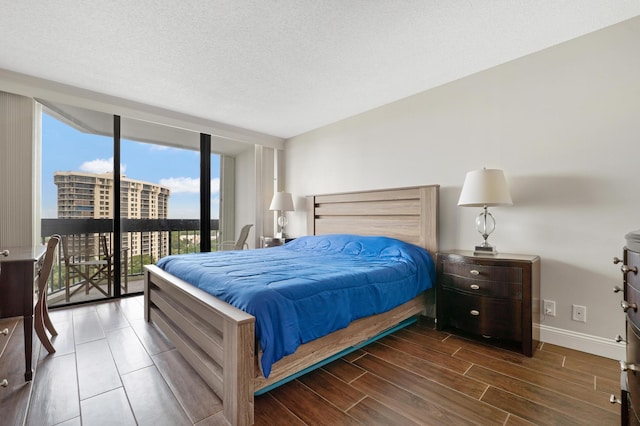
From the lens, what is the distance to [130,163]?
3.71m

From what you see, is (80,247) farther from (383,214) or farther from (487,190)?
(487,190)

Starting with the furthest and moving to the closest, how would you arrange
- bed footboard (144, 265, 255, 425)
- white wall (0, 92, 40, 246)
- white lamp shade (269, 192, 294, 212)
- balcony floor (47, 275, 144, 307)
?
white lamp shade (269, 192, 294, 212)
balcony floor (47, 275, 144, 307)
white wall (0, 92, 40, 246)
bed footboard (144, 265, 255, 425)

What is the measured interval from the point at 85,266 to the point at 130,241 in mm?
537

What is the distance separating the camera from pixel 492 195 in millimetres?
2240

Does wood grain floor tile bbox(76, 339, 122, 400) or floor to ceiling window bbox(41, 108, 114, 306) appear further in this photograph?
floor to ceiling window bbox(41, 108, 114, 306)


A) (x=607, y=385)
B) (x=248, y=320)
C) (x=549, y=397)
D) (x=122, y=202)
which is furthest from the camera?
(x=122, y=202)

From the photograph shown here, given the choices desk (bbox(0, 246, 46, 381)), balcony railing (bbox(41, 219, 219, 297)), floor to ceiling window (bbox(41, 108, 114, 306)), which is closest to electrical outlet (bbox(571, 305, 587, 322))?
desk (bbox(0, 246, 46, 381))

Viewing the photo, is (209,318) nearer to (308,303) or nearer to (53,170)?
(308,303)

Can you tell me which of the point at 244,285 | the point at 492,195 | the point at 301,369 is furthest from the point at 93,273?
the point at 492,195

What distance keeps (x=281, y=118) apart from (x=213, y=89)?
109 centimetres

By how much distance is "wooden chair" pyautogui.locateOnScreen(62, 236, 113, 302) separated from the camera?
332 centimetres

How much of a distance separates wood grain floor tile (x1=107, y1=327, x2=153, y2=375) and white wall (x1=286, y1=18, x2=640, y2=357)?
275cm

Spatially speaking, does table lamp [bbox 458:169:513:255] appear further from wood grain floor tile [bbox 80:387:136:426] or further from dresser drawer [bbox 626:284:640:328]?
wood grain floor tile [bbox 80:387:136:426]

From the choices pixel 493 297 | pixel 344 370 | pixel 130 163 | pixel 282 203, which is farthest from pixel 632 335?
pixel 130 163
